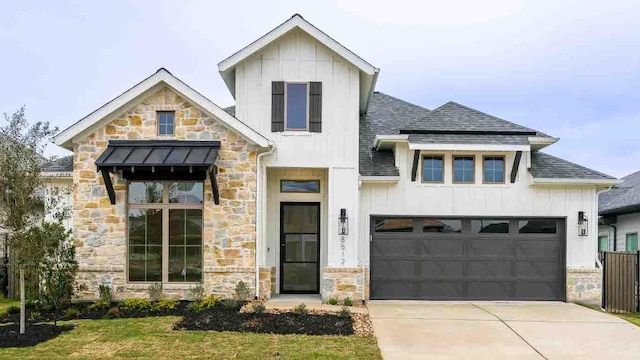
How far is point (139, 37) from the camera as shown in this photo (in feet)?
56.4

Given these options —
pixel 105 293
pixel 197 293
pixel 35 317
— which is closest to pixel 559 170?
pixel 197 293

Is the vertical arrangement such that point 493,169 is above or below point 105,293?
above

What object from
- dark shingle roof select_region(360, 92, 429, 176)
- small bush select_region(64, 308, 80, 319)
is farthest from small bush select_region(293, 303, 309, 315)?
small bush select_region(64, 308, 80, 319)

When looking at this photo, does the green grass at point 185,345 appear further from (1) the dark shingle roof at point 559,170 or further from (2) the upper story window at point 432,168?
(1) the dark shingle roof at point 559,170

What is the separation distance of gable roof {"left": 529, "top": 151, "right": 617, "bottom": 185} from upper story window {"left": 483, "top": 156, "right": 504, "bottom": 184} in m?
0.73

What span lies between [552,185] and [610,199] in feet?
22.0

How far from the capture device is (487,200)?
13.3 meters

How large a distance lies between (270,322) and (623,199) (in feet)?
43.2

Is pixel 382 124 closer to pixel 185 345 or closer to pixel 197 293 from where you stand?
pixel 197 293

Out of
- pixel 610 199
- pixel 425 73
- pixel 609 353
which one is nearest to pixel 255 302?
pixel 609 353

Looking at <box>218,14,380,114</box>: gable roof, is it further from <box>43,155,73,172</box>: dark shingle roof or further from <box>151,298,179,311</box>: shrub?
<box>151,298,179,311</box>: shrub

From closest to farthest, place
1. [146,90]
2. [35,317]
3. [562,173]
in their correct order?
[35,317], [146,90], [562,173]

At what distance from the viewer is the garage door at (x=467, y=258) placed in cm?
1326

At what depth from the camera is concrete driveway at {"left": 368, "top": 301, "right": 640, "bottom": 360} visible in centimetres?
826
